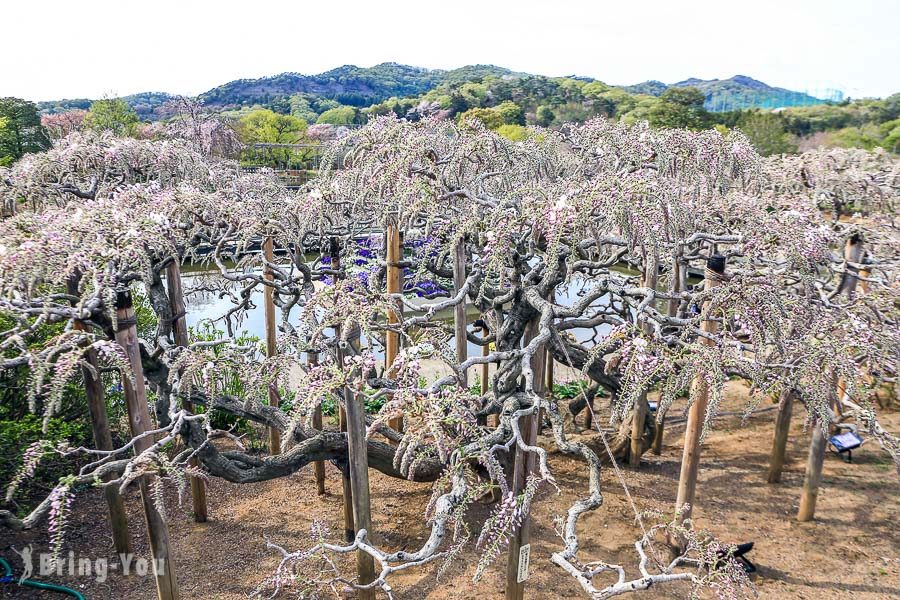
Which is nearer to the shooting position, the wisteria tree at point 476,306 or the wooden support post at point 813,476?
the wisteria tree at point 476,306

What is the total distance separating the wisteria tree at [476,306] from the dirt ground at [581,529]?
0.29 meters

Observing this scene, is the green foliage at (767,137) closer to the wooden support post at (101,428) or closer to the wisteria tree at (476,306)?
the wisteria tree at (476,306)

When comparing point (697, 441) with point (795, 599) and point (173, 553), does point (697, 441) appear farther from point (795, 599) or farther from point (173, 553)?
point (173, 553)

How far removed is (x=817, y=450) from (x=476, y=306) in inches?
112

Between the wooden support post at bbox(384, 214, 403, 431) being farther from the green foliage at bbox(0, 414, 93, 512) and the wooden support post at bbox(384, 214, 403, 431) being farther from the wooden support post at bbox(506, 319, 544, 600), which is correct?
the green foliage at bbox(0, 414, 93, 512)

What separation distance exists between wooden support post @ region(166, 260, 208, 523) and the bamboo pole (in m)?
4.56

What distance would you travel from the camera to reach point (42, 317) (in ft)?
8.13

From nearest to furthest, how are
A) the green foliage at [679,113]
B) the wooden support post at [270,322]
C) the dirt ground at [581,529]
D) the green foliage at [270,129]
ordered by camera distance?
the dirt ground at [581,529]
the wooden support post at [270,322]
the green foliage at [679,113]
the green foliage at [270,129]

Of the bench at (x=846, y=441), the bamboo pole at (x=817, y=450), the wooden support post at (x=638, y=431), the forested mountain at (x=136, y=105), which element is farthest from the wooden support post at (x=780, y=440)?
the forested mountain at (x=136, y=105)

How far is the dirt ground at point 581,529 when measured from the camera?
12.1ft

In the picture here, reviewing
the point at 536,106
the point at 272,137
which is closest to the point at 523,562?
the point at 272,137

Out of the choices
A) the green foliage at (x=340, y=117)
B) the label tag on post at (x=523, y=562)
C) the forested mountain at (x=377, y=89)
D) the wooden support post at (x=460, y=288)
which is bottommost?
the label tag on post at (x=523, y=562)

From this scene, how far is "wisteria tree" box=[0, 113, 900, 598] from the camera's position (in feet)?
7.95

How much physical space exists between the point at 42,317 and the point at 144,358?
102cm
